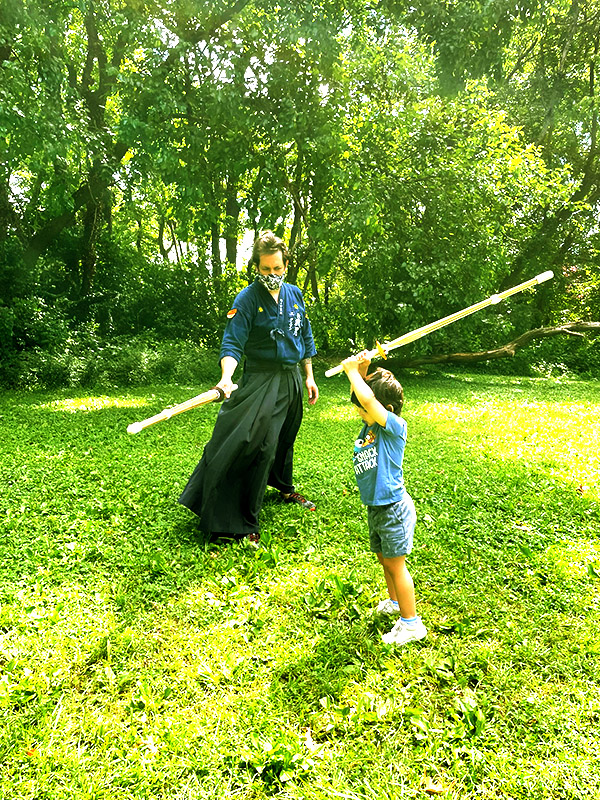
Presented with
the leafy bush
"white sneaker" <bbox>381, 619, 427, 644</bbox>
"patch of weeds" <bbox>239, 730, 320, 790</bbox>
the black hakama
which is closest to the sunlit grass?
the leafy bush

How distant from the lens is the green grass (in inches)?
86.0

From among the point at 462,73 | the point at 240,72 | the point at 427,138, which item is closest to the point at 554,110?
the point at 427,138

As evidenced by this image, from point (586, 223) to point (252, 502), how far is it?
20.4 m

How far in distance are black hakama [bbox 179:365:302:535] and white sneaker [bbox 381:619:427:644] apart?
144 cm

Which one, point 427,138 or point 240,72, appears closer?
→ point 240,72

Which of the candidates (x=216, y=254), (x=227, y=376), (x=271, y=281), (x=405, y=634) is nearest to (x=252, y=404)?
(x=227, y=376)

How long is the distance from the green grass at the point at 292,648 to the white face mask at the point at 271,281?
74.0 inches

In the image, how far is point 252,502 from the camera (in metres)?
4.06

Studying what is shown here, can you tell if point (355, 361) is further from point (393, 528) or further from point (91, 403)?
point (91, 403)

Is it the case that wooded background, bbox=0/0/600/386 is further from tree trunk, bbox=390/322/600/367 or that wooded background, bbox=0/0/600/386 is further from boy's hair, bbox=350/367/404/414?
boy's hair, bbox=350/367/404/414

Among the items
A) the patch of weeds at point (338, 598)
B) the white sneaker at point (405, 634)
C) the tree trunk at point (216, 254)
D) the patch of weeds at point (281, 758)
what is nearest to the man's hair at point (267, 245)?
the patch of weeds at point (338, 598)

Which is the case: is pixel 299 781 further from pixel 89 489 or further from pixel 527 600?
pixel 89 489

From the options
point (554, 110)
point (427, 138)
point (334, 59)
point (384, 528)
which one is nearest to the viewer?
point (384, 528)

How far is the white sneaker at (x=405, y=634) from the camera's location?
292cm
